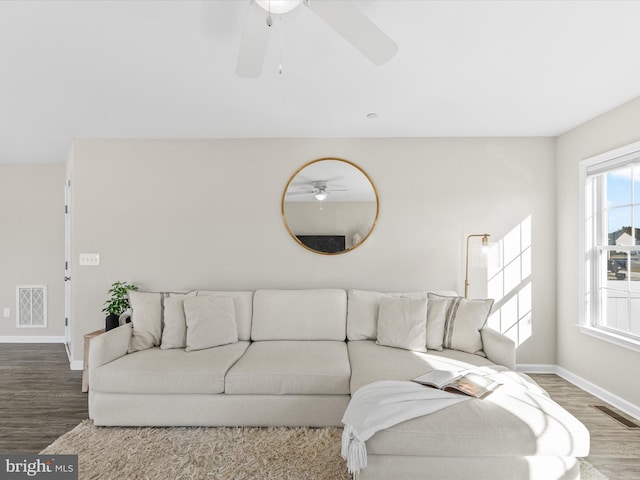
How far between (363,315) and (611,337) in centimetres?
206

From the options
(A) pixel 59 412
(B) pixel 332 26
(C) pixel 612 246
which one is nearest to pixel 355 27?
(B) pixel 332 26

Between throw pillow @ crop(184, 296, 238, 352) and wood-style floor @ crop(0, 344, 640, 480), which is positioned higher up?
throw pillow @ crop(184, 296, 238, 352)

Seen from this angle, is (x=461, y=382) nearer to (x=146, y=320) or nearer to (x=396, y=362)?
(x=396, y=362)

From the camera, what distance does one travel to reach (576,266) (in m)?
3.36

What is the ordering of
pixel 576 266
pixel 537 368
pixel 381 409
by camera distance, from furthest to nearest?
pixel 537 368, pixel 576 266, pixel 381 409

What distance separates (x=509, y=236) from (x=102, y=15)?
3762 millimetres

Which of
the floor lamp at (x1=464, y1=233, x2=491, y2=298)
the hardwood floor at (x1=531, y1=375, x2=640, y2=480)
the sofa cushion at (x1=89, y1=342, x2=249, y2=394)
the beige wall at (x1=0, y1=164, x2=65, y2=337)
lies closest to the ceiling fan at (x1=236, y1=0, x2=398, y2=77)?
the sofa cushion at (x1=89, y1=342, x2=249, y2=394)

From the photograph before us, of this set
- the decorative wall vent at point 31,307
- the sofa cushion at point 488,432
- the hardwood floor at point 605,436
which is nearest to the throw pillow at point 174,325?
the sofa cushion at point 488,432

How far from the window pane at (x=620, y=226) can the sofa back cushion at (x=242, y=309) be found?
130 inches

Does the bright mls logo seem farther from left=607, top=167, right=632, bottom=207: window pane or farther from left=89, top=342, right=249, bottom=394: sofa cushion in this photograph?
left=607, top=167, right=632, bottom=207: window pane

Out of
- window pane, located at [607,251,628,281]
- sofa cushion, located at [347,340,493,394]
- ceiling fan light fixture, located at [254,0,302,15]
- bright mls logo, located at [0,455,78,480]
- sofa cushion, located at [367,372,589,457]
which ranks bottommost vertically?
bright mls logo, located at [0,455,78,480]

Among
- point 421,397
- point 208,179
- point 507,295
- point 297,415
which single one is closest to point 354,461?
point 421,397

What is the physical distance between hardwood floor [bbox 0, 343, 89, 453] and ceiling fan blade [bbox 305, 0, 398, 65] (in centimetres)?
301

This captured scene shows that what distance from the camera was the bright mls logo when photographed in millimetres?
1767
